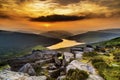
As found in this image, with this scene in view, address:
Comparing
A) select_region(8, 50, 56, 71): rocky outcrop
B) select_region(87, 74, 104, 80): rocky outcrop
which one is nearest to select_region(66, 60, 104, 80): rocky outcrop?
select_region(87, 74, 104, 80): rocky outcrop

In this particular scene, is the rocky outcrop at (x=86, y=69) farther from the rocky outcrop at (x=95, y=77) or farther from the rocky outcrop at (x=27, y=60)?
the rocky outcrop at (x=27, y=60)

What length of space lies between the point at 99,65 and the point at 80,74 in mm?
6915

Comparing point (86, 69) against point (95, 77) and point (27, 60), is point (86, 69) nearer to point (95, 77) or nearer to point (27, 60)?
point (95, 77)

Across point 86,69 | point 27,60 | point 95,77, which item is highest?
point 86,69

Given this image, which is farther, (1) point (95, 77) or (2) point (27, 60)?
(2) point (27, 60)

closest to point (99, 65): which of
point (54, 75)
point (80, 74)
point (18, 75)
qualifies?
point (54, 75)

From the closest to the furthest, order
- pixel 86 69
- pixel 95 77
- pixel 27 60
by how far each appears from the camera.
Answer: pixel 95 77 < pixel 86 69 < pixel 27 60

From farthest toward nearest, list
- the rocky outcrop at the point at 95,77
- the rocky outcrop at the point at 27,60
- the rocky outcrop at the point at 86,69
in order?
the rocky outcrop at the point at 27,60
the rocky outcrop at the point at 86,69
the rocky outcrop at the point at 95,77

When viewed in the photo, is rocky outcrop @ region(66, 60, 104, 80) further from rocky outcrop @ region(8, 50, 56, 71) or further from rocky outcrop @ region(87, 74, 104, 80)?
rocky outcrop @ region(8, 50, 56, 71)

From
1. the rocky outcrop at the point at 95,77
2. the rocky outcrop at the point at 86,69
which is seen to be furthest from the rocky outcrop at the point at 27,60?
the rocky outcrop at the point at 95,77

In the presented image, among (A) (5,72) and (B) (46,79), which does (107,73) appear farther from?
(A) (5,72)

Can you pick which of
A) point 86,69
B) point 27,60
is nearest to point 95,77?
point 86,69

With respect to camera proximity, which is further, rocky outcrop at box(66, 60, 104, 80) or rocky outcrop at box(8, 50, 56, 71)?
rocky outcrop at box(8, 50, 56, 71)

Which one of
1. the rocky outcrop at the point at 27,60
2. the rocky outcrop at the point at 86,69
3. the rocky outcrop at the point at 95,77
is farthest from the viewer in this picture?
the rocky outcrop at the point at 27,60
